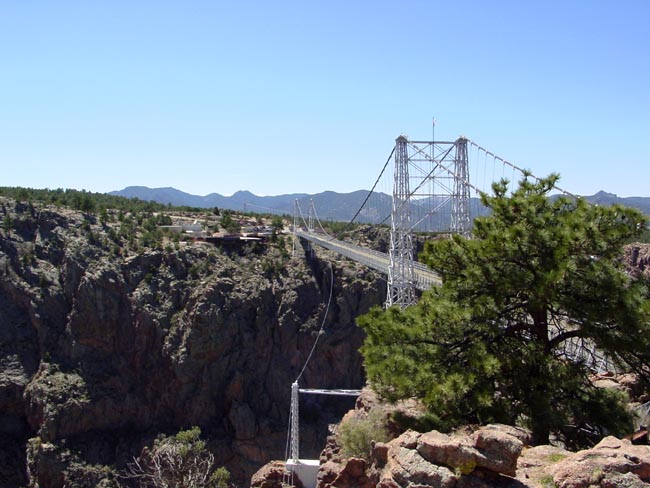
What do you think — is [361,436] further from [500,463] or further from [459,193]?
[459,193]

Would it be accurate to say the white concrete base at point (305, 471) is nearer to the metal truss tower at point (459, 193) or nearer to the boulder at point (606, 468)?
the boulder at point (606, 468)

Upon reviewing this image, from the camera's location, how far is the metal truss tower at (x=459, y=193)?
2112 centimetres

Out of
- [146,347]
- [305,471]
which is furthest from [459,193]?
[146,347]

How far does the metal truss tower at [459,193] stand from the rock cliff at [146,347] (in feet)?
47.4

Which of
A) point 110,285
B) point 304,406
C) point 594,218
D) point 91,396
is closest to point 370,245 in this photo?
point 304,406

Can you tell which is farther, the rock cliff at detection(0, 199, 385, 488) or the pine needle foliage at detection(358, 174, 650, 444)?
the rock cliff at detection(0, 199, 385, 488)

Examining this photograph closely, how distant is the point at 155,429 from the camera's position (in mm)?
30719

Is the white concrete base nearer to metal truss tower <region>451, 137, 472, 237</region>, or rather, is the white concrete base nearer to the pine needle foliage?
the pine needle foliage

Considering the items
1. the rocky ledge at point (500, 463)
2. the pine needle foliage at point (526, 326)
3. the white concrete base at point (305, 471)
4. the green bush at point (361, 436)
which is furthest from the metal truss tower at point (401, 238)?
the rocky ledge at point (500, 463)

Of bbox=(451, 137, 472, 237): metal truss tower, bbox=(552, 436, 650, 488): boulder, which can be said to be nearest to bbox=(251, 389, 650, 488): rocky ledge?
bbox=(552, 436, 650, 488): boulder

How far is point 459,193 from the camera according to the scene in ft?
69.5

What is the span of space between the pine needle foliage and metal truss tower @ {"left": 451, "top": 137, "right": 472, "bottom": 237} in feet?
41.6

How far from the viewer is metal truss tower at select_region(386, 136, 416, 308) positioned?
21.8 metres

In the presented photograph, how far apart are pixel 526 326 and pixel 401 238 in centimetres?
1410
